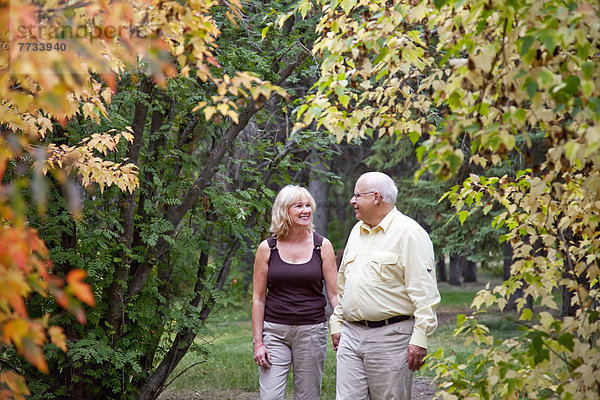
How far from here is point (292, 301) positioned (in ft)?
14.7

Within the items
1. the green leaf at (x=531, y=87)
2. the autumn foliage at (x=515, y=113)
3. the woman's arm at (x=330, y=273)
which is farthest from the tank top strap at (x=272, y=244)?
the green leaf at (x=531, y=87)

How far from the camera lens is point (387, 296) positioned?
12.9ft

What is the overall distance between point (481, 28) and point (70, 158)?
3.09 m

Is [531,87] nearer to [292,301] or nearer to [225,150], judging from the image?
[292,301]

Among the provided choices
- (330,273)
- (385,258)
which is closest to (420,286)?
(385,258)

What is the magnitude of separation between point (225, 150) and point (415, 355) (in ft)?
8.96

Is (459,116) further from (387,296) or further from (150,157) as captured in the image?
(150,157)

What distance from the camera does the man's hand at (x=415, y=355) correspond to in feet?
12.4

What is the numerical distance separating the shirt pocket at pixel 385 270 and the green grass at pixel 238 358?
2.14 feet

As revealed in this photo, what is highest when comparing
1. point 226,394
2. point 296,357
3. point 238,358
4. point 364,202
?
point 364,202

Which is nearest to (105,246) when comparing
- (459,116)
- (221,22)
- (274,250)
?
(274,250)

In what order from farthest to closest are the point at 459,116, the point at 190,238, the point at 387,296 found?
the point at 190,238
the point at 387,296
the point at 459,116

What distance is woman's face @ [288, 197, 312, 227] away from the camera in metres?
4.54

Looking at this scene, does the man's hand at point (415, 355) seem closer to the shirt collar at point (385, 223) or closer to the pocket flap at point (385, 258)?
the pocket flap at point (385, 258)
